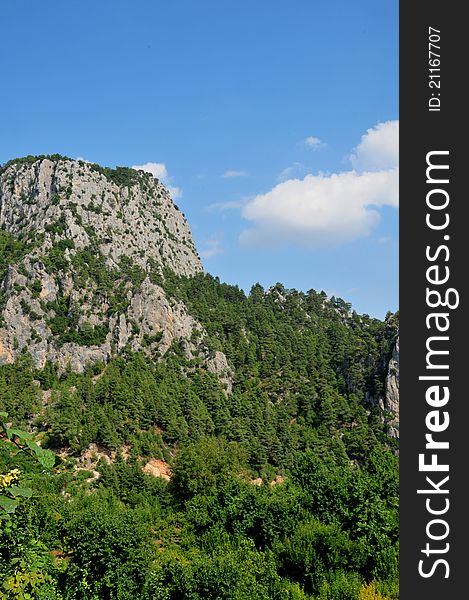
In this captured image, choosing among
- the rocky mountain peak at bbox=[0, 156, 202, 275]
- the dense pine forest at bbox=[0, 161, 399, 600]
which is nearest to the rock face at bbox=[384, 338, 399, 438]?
the dense pine forest at bbox=[0, 161, 399, 600]

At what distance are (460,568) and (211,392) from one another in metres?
80.6

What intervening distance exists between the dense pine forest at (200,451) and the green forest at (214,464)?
135 mm

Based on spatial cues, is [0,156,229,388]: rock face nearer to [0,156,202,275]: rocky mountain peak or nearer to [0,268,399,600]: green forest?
[0,156,202,275]: rocky mountain peak

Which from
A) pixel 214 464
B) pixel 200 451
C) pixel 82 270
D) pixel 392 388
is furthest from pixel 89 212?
pixel 214 464

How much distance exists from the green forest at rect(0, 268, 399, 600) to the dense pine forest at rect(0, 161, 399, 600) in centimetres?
13

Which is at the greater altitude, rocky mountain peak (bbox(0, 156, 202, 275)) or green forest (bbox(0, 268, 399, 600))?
rocky mountain peak (bbox(0, 156, 202, 275))

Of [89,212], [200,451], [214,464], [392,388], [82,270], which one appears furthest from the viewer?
[89,212]

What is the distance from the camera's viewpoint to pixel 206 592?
17.6m

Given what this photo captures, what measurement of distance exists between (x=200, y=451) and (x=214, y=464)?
2733 mm

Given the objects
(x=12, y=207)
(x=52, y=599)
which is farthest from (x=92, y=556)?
(x=12, y=207)

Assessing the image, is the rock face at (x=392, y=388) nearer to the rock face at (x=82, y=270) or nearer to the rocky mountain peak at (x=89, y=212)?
the rock face at (x=82, y=270)

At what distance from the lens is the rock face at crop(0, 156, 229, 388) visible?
85.8 meters

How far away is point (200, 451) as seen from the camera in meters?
51.0

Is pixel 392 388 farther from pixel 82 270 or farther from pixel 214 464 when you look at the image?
pixel 82 270
